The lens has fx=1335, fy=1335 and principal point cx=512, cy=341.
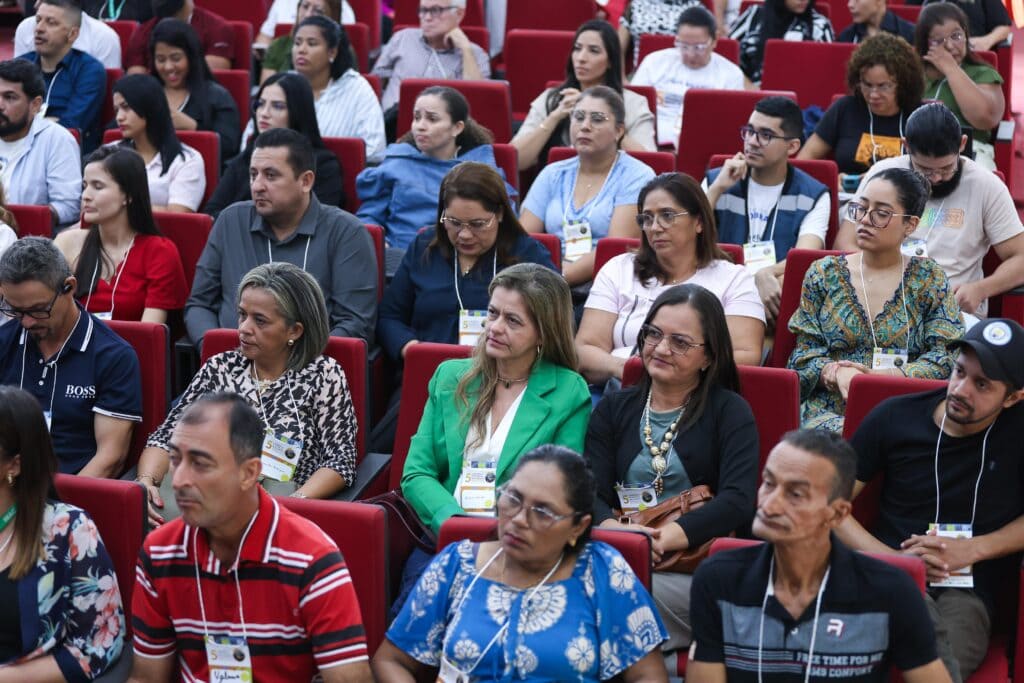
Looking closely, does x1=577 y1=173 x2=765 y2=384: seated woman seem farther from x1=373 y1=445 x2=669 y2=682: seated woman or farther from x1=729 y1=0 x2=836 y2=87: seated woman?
x1=729 y1=0 x2=836 y2=87: seated woman

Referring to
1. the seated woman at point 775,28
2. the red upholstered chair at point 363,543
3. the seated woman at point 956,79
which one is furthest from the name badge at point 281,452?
the seated woman at point 775,28

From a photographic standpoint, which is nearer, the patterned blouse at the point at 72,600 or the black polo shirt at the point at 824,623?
the black polo shirt at the point at 824,623

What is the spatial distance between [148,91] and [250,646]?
2.90 meters

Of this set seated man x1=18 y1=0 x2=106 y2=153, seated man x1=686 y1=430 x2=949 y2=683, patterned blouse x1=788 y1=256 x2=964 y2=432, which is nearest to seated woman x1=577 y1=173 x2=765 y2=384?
patterned blouse x1=788 y1=256 x2=964 y2=432

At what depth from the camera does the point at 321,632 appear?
2.26m

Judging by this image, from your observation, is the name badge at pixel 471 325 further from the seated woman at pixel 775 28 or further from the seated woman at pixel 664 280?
the seated woman at pixel 775 28

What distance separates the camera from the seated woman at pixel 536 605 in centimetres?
227

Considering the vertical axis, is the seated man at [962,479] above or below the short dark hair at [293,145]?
below

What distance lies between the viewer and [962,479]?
267cm

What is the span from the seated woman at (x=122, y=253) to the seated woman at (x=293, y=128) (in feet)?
2.29

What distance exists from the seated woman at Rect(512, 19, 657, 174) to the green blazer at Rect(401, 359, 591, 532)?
85.6 inches

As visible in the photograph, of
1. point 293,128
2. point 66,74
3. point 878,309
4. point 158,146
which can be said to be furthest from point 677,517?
point 66,74

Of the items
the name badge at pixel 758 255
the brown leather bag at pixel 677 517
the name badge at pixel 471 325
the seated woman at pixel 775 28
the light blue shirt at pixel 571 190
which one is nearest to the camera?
the brown leather bag at pixel 677 517

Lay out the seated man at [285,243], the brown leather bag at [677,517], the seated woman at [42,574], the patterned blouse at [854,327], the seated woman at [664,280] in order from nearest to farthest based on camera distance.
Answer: the seated woman at [42,574], the brown leather bag at [677,517], the patterned blouse at [854,327], the seated woman at [664,280], the seated man at [285,243]
